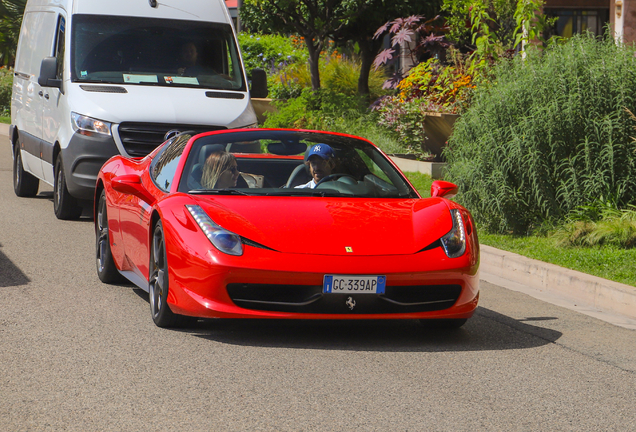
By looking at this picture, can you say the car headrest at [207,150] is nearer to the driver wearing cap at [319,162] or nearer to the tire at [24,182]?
the driver wearing cap at [319,162]

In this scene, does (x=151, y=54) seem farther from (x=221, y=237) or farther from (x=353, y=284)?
(x=353, y=284)

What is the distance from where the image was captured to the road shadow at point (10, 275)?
25.7 ft

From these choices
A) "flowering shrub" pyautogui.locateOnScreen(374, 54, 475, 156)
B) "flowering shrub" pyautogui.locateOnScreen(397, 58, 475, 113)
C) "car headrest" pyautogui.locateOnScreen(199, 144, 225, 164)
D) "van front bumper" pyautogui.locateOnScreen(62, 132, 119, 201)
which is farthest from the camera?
"flowering shrub" pyautogui.locateOnScreen(374, 54, 475, 156)

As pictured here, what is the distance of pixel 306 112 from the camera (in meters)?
20.6

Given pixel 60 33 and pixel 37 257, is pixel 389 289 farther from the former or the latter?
pixel 60 33

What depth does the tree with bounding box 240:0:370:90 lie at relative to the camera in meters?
22.1

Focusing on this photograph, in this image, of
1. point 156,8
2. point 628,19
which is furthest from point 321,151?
point 628,19

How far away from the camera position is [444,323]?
21.7 feet

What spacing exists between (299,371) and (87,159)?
6.43 metres

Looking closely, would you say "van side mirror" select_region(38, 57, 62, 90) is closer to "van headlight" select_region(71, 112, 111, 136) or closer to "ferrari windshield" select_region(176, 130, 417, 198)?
"van headlight" select_region(71, 112, 111, 136)

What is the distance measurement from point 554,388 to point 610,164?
5199mm

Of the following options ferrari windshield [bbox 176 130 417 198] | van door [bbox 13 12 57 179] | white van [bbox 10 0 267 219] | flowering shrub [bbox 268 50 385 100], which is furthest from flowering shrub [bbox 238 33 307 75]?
ferrari windshield [bbox 176 130 417 198]

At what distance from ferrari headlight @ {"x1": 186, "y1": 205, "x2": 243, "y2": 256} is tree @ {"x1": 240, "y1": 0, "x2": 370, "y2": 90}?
1619 cm

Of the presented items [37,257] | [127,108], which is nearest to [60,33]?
[127,108]
